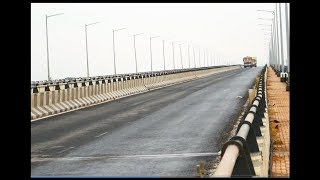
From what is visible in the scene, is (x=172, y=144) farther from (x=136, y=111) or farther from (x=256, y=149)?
(x=136, y=111)

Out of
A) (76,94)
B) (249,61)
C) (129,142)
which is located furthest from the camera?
(249,61)

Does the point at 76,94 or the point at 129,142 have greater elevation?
the point at 76,94

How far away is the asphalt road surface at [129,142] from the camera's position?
1114 cm

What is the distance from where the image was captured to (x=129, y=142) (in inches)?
591

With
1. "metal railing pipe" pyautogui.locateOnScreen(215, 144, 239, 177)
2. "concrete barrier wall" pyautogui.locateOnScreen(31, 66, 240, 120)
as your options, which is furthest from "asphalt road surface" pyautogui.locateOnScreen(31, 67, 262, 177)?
"metal railing pipe" pyautogui.locateOnScreen(215, 144, 239, 177)

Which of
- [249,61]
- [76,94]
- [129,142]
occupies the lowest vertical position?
[129,142]

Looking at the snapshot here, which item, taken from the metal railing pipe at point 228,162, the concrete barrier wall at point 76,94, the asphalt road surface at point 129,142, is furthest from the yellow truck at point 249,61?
the metal railing pipe at point 228,162

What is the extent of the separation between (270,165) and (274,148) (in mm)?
2211

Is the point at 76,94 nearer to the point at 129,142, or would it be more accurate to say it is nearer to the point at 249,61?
the point at 129,142

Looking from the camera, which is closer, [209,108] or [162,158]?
[162,158]

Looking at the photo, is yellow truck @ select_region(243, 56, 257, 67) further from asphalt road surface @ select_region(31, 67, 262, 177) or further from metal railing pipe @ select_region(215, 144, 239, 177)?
metal railing pipe @ select_region(215, 144, 239, 177)

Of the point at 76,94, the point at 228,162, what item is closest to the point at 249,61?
the point at 76,94
